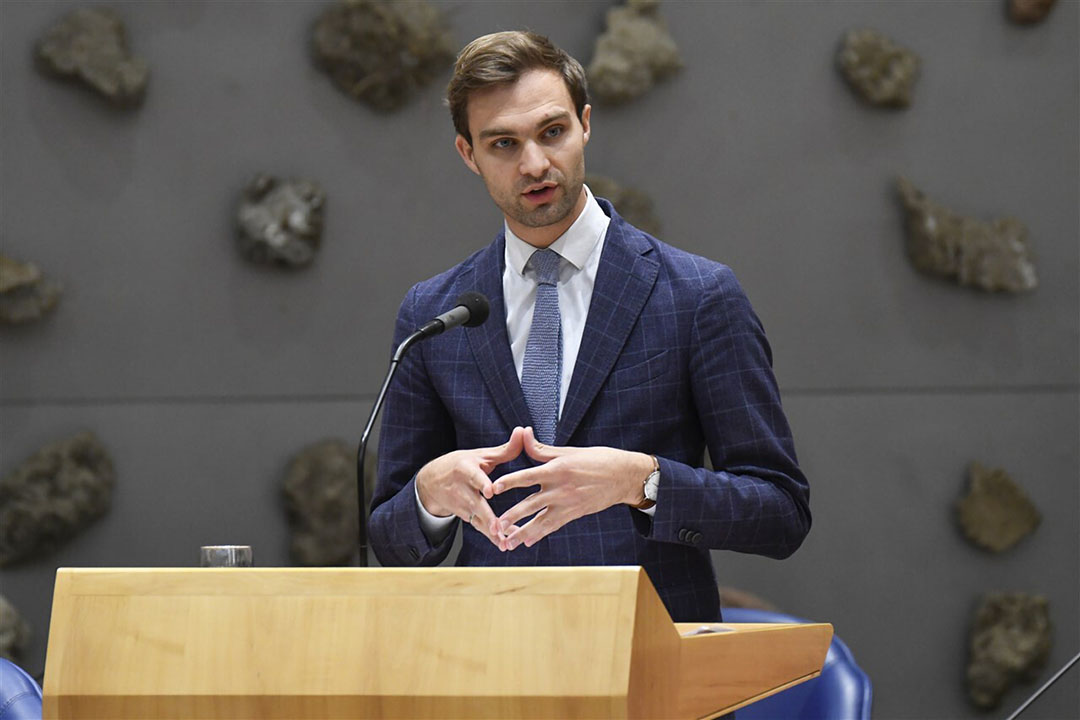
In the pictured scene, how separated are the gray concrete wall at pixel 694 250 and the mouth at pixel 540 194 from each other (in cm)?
173

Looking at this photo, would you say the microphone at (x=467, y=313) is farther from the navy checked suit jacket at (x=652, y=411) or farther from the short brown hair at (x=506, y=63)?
the short brown hair at (x=506, y=63)

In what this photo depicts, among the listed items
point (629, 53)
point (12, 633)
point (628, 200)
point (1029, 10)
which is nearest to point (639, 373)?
point (628, 200)

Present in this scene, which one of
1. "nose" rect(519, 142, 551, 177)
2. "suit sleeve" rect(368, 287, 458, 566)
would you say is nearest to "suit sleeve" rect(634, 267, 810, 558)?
"nose" rect(519, 142, 551, 177)

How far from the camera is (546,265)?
6.26 feet

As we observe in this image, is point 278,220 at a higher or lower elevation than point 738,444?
higher

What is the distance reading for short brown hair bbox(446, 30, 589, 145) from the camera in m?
1.85

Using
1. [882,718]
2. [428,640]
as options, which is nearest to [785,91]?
[882,718]

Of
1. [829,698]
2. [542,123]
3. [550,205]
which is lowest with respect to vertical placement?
[829,698]

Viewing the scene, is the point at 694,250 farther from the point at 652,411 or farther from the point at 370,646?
the point at 370,646

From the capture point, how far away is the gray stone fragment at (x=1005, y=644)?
3.58 metres

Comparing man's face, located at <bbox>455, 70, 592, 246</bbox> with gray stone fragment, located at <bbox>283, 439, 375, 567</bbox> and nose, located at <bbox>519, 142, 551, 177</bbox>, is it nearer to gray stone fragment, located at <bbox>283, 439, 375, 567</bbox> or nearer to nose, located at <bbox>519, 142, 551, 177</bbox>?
nose, located at <bbox>519, 142, 551, 177</bbox>

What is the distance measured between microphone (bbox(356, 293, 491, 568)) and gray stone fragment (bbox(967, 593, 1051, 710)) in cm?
248

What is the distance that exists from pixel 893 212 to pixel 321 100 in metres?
1.64

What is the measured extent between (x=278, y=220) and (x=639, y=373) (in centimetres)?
192
